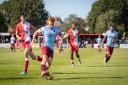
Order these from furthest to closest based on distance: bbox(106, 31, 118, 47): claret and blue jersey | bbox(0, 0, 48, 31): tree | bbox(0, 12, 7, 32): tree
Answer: bbox(0, 0, 48, 31): tree, bbox(0, 12, 7, 32): tree, bbox(106, 31, 118, 47): claret and blue jersey

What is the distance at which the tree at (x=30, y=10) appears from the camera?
131m

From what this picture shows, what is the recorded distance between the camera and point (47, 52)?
17891mm

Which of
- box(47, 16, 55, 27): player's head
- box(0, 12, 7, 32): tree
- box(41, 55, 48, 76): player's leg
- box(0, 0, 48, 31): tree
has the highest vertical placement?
box(0, 0, 48, 31): tree

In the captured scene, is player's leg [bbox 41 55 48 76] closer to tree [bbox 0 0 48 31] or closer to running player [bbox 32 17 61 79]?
running player [bbox 32 17 61 79]

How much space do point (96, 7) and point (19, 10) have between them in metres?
23.9

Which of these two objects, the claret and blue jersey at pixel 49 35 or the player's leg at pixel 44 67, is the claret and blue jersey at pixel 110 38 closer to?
the claret and blue jersey at pixel 49 35

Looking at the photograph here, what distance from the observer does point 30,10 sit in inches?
5157

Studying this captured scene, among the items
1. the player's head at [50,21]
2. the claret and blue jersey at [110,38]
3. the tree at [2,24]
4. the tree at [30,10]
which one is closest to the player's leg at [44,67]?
the player's head at [50,21]

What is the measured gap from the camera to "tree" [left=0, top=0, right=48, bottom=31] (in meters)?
131

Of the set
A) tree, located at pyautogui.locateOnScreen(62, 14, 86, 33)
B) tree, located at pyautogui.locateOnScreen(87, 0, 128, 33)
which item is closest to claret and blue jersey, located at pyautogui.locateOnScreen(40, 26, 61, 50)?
tree, located at pyautogui.locateOnScreen(87, 0, 128, 33)

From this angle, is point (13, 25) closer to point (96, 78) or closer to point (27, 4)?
point (27, 4)

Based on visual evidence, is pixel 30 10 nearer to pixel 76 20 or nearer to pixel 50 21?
pixel 76 20

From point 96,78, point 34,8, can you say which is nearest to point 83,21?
point 34,8

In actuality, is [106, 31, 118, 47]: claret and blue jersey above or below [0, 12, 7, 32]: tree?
below
